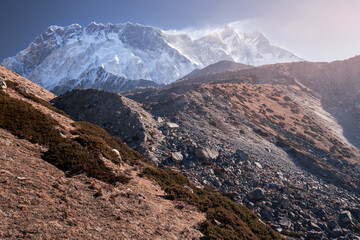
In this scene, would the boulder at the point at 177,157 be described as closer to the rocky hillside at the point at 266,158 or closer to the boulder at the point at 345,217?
the rocky hillside at the point at 266,158

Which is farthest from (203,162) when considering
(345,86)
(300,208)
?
(345,86)

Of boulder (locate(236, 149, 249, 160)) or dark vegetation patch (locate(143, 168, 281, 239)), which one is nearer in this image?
dark vegetation patch (locate(143, 168, 281, 239))

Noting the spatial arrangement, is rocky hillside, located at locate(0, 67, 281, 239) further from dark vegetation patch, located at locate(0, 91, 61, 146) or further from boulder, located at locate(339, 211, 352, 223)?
boulder, located at locate(339, 211, 352, 223)

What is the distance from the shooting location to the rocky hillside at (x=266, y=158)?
21906 millimetres

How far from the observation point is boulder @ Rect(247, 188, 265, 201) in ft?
73.5

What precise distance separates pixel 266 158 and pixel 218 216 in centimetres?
2412

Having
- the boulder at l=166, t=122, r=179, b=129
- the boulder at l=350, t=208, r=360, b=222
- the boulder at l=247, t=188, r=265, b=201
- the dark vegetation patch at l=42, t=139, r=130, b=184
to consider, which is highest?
the boulder at l=350, t=208, r=360, b=222

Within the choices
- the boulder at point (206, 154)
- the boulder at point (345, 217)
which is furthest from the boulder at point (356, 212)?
the boulder at point (206, 154)

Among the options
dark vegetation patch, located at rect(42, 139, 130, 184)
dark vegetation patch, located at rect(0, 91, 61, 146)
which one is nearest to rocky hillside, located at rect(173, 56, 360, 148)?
dark vegetation patch, located at rect(42, 139, 130, 184)

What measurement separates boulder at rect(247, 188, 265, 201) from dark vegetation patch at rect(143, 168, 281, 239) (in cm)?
507

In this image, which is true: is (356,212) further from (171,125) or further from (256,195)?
(171,125)

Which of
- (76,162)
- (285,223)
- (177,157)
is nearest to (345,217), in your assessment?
(285,223)

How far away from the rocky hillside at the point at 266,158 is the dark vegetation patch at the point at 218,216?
16.6 ft

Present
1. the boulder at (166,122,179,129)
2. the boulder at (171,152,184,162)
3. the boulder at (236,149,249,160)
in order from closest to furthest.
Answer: the boulder at (171,152,184,162)
the boulder at (236,149,249,160)
the boulder at (166,122,179,129)
